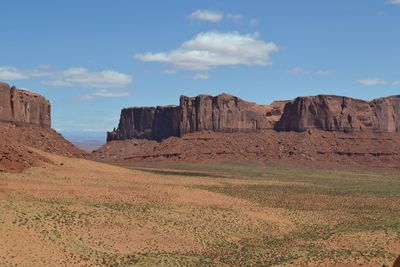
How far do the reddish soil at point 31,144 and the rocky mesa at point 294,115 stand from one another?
1848 inches

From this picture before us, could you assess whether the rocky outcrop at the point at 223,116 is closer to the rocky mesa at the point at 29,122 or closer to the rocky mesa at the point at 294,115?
the rocky mesa at the point at 294,115

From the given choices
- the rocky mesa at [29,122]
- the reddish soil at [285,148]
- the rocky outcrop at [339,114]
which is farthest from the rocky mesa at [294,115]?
the rocky mesa at [29,122]

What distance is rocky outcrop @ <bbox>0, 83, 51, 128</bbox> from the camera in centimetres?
11056

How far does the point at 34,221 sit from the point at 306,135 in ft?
387

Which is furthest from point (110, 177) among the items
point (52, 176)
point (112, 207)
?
point (112, 207)

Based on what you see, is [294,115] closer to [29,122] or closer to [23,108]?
[29,122]

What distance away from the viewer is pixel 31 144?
103 metres

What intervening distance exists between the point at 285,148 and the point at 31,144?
67.8 meters

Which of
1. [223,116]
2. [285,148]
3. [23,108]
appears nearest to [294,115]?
[285,148]

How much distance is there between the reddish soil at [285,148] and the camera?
138m

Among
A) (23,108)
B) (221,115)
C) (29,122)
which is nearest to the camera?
(23,108)

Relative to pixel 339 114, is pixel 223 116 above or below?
above

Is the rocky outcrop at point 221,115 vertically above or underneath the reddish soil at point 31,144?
above

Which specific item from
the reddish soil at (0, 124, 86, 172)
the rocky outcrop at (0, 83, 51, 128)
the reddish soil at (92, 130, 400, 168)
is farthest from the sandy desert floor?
the reddish soil at (92, 130, 400, 168)
